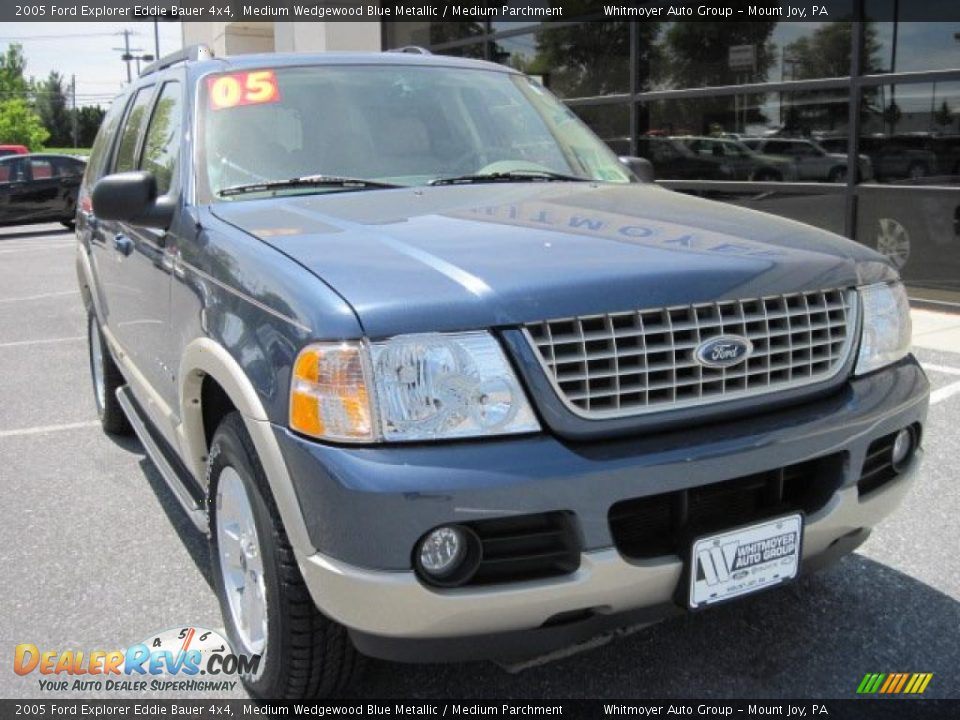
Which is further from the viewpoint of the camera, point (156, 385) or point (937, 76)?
point (937, 76)

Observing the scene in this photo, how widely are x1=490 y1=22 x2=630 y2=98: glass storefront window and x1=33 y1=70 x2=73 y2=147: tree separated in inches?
3631

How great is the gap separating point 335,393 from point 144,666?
4.56 feet

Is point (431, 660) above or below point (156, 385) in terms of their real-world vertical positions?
below

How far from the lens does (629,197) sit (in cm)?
324

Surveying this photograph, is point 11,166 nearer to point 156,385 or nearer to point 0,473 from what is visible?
point 0,473

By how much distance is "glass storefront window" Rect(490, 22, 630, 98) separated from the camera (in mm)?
11875

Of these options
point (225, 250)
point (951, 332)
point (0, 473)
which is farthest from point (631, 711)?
point (951, 332)

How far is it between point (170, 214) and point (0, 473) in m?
2.37

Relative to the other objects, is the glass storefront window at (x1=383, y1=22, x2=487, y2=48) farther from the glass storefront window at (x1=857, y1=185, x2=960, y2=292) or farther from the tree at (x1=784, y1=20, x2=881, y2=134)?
the glass storefront window at (x1=857, y1=185, x2=960, y2=292)

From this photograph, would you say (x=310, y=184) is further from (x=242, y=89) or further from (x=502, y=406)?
(x=502, y=406)

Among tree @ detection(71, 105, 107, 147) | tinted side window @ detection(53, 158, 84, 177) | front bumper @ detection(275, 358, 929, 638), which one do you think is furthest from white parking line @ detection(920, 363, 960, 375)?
tree @ detection(71, 105, 107, 147)

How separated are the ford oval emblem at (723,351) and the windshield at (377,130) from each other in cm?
141

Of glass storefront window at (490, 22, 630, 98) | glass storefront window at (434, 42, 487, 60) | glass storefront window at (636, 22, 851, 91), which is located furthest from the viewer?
glass storefront window at (434, 42, 487, 60)

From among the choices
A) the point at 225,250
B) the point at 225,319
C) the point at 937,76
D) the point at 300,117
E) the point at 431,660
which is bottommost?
the point at 431,660
